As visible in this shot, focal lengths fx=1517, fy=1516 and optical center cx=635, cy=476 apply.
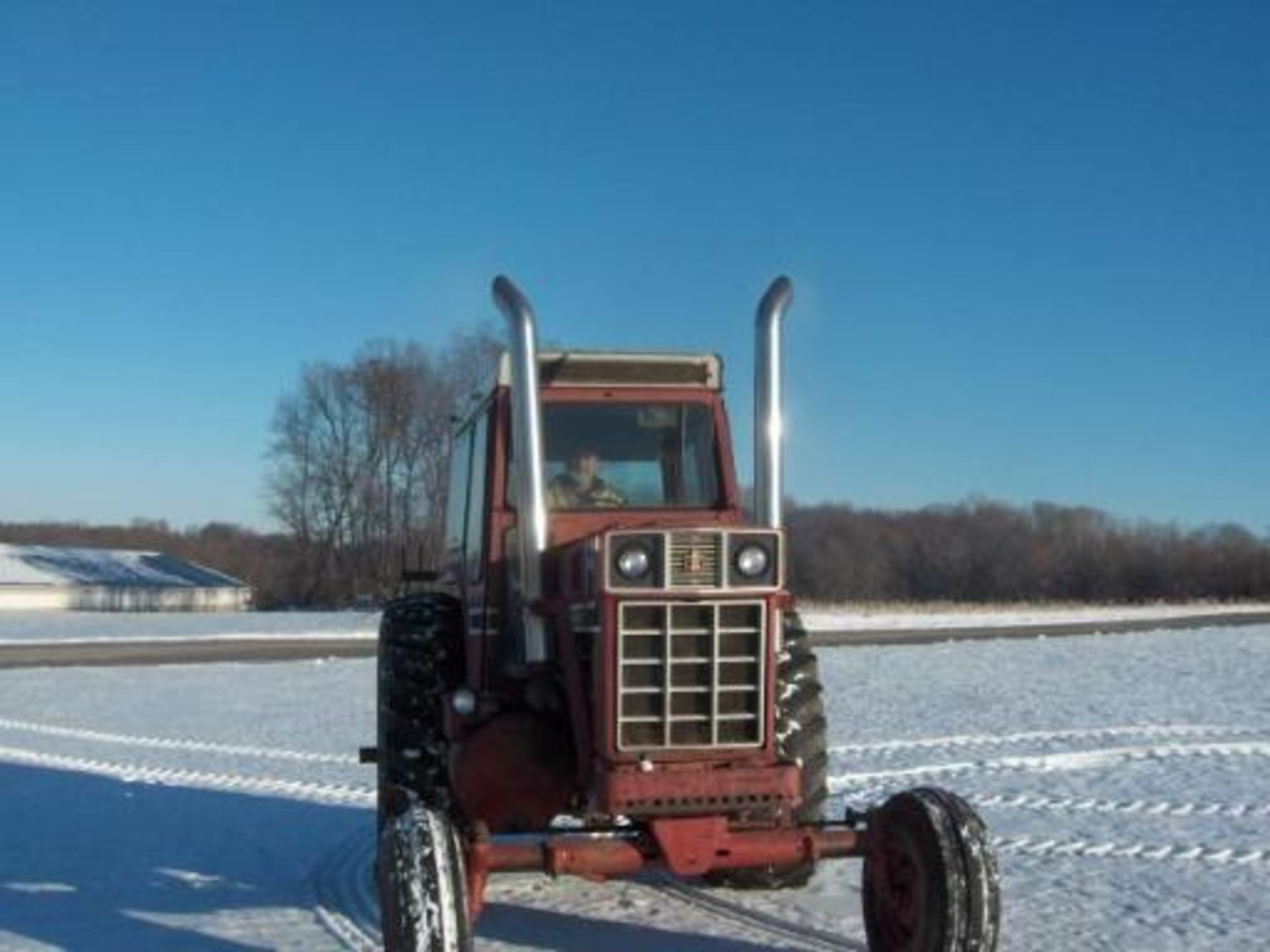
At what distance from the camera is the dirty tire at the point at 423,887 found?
5.42 metres

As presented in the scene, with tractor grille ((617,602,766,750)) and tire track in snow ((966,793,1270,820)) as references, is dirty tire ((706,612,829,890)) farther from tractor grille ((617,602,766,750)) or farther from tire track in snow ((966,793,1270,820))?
tire track in snow ((966,793,1270,820))

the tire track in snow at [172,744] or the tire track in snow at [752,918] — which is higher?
the tire track in snow at [172,744]

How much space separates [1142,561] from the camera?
Answer: 3607 inches

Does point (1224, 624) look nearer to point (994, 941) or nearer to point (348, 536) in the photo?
point (994, 941)

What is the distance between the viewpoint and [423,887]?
550 cm

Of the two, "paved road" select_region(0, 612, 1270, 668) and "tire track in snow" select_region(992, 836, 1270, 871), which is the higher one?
"paved road" select_region(0, 612, 1270, 668)

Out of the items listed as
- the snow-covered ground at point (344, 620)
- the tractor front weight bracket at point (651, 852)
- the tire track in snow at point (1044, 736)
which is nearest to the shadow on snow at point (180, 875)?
the tractor front weight bracket at point (651, 852)

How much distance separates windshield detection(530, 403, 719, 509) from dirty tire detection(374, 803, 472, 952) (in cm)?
212

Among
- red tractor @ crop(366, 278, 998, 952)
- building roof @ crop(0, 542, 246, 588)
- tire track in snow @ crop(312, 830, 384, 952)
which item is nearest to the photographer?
red tractor @ crop(366, 278, 998, 952)

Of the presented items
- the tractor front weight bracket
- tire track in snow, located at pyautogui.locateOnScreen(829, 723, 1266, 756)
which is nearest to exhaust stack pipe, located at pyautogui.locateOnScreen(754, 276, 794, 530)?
the tractor front weight bracket

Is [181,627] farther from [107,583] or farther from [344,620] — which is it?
[107,583]

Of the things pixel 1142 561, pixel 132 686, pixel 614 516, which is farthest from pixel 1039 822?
pixel 1142 561

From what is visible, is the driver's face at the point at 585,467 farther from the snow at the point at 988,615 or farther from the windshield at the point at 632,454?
the snow at the point at 988,615

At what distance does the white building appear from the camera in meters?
68.8
